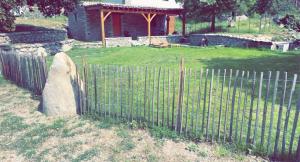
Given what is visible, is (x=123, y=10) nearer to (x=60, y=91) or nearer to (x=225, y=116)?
(x=60, y=91)

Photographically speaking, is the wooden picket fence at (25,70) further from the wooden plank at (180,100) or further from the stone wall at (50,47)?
the stone wall at (50,47)

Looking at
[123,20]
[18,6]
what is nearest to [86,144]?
[18,6]

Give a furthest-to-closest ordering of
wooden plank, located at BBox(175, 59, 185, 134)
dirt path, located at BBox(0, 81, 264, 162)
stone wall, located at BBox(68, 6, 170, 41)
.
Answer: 1. stone wall, located at BBox(68, 6, 170, 41)
2. wooden plank, located at BBox(175, 59, 185, 134)
3. dirt path, located at BBox(0, 81, 264, 162)

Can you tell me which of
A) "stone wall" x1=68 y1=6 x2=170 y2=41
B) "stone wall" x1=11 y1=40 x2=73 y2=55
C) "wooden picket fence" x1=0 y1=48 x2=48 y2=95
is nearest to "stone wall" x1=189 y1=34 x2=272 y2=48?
A: "stone wall" x1=68 y1=6 x2=170 y2=41

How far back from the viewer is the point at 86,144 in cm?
612

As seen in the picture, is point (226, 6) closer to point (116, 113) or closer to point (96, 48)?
point (96, 48)

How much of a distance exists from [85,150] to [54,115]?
231 cm

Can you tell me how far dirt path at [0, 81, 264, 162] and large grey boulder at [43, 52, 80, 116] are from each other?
12.7 inches

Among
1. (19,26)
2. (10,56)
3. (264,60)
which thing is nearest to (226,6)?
(264,60)

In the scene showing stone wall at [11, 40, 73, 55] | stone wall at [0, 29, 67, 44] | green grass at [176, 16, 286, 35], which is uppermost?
green grass at [176, 16, 286, 35]

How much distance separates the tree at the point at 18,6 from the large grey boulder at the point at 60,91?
941 cm

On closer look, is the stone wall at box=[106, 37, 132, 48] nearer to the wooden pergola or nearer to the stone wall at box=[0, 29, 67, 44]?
the wooden pergola

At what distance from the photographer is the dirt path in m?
5.59

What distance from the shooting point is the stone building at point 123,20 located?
84.0 feet
